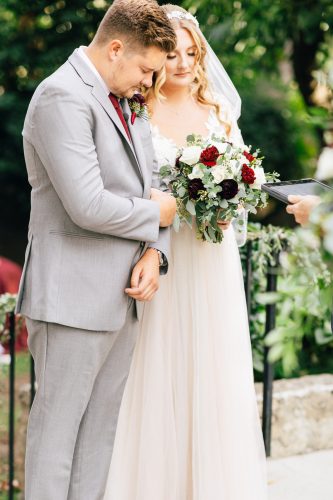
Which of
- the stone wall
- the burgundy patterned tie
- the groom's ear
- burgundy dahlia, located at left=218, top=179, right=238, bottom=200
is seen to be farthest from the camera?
the stone wall

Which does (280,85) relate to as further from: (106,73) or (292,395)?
(106,73)

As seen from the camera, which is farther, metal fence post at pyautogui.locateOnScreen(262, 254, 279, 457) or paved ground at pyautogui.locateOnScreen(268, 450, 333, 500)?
metal fence post at pyautogui.locateOnScreen(262, 254, 279, 457)

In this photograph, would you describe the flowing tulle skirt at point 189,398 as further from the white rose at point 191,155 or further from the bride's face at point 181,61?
the bride's face at point 181,61

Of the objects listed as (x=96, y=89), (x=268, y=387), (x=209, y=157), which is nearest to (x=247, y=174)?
(x=209, y=157)

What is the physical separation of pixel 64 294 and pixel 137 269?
0.28 meters

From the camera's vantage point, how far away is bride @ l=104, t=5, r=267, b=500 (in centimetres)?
312

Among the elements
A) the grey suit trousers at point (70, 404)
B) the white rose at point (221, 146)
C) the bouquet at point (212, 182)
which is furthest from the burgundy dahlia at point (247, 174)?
the grey suit trousers at point (70, 404)

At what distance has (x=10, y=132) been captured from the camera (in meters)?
8.34

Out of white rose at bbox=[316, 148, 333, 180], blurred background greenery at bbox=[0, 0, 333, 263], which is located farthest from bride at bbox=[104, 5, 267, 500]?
white rose at bbox=[316, 148, 333, 180]

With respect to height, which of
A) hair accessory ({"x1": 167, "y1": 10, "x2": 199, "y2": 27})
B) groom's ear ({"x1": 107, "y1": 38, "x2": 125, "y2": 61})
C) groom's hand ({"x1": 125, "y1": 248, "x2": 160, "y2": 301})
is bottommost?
groom's hand ({"x1": 125, "y1": 248, "x2": 160, "y2": 301})

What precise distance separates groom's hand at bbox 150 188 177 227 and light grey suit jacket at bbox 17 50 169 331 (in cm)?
6

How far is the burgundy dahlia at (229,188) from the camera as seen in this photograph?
2.85m

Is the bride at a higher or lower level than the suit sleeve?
lower

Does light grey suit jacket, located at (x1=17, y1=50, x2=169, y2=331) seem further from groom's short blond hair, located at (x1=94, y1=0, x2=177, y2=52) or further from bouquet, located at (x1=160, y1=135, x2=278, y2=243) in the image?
bouquet, located at (x1=160, y1=135, x2=278, y2=243)
